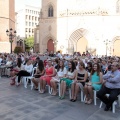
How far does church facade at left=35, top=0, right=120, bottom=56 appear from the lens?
95.2 ft

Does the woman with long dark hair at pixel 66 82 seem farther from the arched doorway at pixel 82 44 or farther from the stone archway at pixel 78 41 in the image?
→ the arched doorway at pixel 82 44

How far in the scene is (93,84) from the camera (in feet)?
21.4

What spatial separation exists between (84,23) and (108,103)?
2487cm

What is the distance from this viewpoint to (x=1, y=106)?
609 cm

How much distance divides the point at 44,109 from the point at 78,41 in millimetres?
26576

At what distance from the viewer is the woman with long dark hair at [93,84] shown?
641 centimetres

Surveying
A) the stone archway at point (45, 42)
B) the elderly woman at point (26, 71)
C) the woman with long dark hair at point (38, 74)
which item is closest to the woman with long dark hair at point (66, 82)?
the woman with long dark hair at point (38, 74)

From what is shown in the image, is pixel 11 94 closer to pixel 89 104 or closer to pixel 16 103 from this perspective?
pixel 16 103

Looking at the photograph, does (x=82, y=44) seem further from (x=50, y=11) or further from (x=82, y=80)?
(x=82, y=80)

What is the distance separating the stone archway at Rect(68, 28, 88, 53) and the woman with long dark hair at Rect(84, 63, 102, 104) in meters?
24.2

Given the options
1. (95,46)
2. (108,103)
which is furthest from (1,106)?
(95,46)

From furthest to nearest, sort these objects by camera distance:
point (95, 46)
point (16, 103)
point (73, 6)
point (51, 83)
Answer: point (73, 6)
point (95, 46)
point (51, 83)
point (16, 103)

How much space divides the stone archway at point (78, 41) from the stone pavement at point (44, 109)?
23893mm

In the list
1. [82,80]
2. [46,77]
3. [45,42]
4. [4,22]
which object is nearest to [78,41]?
[45,42]
